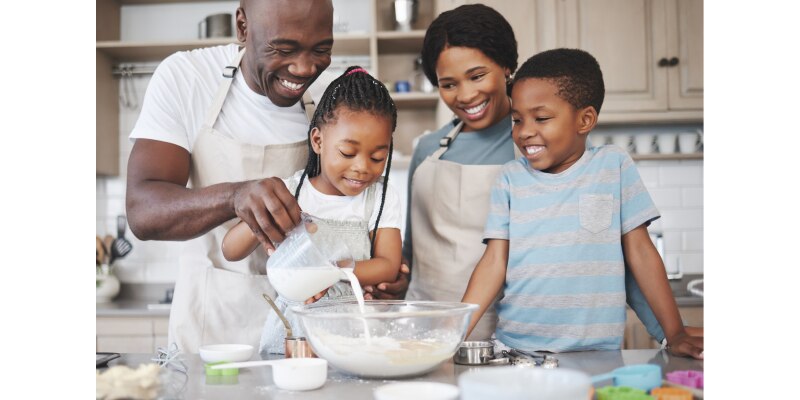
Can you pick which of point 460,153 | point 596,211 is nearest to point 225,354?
point 596,211

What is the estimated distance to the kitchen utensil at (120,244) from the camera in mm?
3477

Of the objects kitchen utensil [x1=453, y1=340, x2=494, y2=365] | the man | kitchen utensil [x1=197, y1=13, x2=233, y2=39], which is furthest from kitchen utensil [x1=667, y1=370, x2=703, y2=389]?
kitchen utensil [x1=197, y1=13, x2=233, y2=39]

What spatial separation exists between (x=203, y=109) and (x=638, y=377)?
1098 mm

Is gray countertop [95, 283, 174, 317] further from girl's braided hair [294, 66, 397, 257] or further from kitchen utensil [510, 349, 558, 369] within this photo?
kitchen utensil [510, 349, 558, 369]

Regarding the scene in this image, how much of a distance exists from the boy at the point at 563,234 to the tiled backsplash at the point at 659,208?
201cm

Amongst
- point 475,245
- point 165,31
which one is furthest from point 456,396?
point 165,31

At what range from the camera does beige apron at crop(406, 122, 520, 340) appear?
5.71 feet

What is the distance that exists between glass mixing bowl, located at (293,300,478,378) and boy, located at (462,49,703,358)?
0.38 meters

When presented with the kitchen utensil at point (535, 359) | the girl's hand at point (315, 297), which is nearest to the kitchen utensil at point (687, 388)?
the kitchen utensil at point (535, 359)

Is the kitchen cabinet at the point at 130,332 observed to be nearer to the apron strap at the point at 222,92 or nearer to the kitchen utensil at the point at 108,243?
the kitchen utensil at the point at 108,243

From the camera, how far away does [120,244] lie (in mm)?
3482

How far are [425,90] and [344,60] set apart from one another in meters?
0.53
